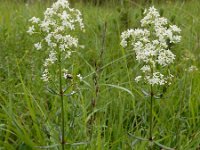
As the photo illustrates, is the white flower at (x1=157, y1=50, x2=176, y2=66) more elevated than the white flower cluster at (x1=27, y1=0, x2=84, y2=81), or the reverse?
the white flower cluster at (x1=27, y1=0, x2=84, y2=81)

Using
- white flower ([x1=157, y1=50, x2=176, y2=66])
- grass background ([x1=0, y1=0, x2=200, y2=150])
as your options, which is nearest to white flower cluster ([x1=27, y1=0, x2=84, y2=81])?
grass background ([x1=0, y1=0, x2=200, y2=150])

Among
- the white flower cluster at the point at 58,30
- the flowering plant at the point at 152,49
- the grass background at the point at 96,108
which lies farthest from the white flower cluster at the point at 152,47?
the white flower cluster at the point at 58,30

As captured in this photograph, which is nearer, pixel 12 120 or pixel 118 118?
pixel 12 120

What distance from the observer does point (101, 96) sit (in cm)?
276

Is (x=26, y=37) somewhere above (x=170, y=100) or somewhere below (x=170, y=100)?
above

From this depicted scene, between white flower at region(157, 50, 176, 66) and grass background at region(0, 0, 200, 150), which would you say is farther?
grass background at region(0, 0, 200, 150)

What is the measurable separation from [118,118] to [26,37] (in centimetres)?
168

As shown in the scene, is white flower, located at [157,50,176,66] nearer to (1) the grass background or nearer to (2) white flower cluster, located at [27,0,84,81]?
(1) the grass background

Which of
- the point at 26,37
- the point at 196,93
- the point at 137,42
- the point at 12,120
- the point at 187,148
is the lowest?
the point at 187,148

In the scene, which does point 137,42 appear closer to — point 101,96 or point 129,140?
point 129,140

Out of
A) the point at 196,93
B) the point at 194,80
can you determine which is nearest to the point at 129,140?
the point at 196,93

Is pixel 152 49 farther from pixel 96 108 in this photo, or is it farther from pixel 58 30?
pixel 96 108

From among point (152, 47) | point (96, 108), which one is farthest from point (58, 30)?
point (96, 108)

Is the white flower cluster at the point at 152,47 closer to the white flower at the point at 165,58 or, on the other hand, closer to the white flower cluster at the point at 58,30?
the white flower at the point at 165,58
